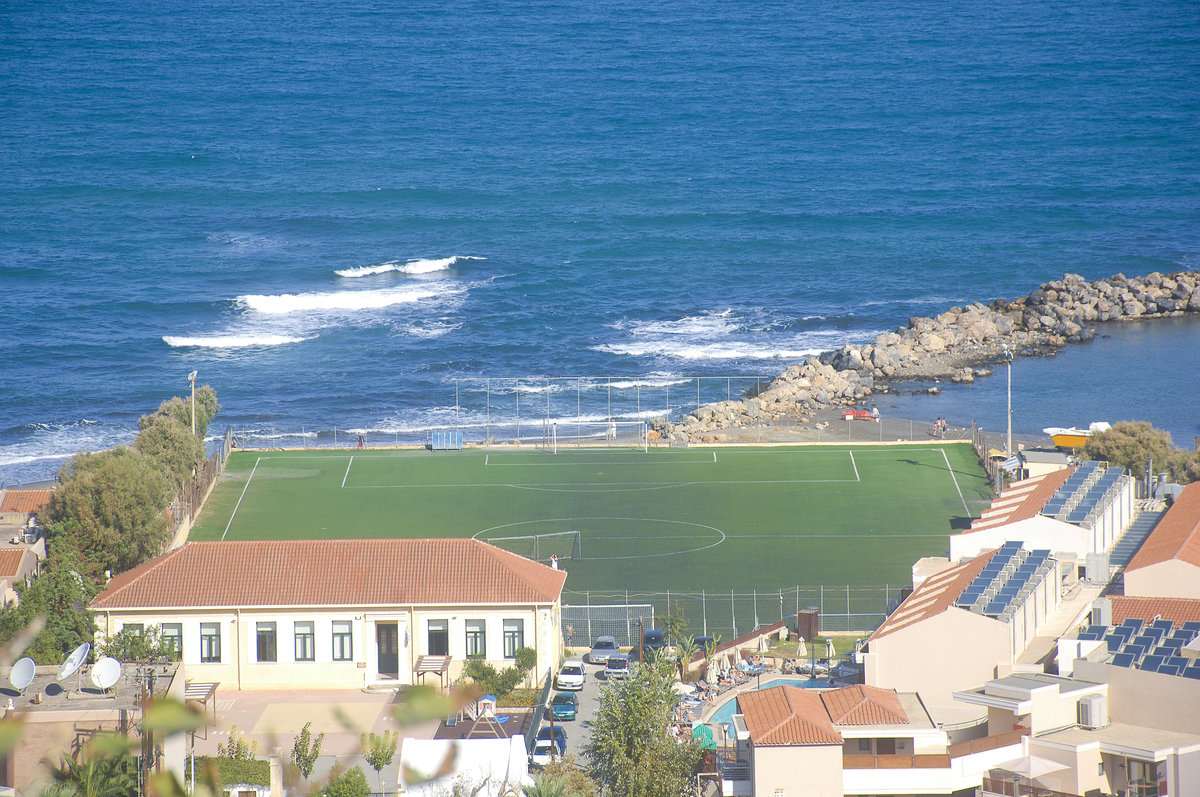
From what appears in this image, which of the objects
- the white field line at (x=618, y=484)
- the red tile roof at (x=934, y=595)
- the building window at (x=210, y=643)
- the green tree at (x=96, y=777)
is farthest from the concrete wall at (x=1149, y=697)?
the white field line at (x=618, y=484)

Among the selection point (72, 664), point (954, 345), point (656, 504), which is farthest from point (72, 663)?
point (954, 345)

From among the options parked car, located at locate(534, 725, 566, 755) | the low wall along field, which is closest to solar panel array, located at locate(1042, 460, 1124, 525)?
the low wall along field

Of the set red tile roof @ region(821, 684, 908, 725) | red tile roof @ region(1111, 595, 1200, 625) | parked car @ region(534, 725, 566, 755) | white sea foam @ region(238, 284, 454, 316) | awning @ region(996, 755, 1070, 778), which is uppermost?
white sea foam @ region(238, 284, 454, 316)

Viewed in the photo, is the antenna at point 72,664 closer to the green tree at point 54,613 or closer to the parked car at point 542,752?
the green tree at point 54,613

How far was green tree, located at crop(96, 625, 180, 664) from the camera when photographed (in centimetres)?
3638

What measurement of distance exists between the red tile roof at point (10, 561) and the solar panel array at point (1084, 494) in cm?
3099

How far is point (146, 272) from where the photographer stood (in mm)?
116062

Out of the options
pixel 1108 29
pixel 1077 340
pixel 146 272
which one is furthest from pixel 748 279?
pixel 1108 29

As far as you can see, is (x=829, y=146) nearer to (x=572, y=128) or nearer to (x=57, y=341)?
(x=572, y=128)

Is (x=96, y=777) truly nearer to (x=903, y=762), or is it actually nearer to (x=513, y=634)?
(x=903, y=762)

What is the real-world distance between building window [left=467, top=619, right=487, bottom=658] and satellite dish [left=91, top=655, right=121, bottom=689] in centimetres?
1377

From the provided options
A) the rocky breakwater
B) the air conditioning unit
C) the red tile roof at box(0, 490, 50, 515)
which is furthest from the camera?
the rocky breakwater

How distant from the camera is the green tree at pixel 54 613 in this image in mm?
36156

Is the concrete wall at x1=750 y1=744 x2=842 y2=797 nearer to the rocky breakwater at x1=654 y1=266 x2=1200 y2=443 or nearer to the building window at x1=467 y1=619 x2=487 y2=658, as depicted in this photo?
the building window at x1=467 y1=619 x2=487 y2=658
